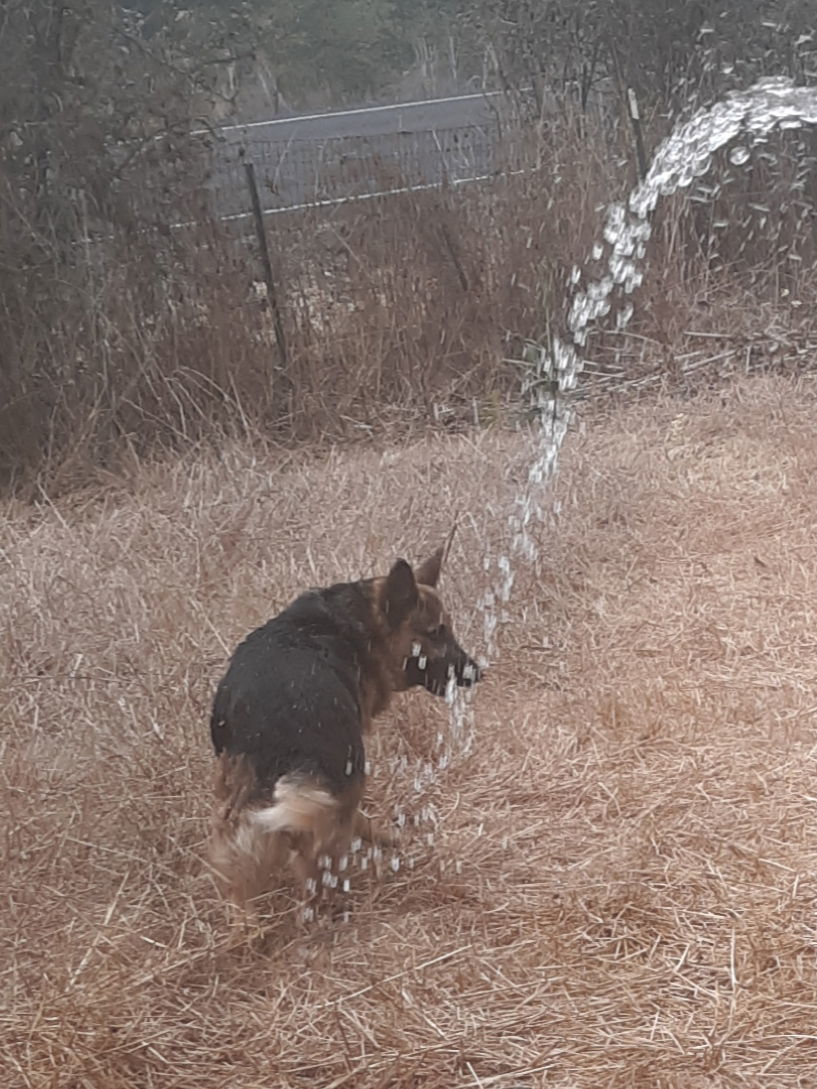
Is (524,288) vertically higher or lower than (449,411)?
higher

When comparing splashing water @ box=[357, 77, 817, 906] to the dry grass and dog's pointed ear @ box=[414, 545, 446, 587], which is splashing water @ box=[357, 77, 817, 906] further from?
dog's pointed ear @ box=[414, 545, 446, 587]

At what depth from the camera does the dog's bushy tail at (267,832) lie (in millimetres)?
2998

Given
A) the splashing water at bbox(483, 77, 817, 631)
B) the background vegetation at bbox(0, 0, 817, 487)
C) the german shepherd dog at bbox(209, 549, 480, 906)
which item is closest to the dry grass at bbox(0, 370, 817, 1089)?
the german shepherd dog at bbox(209, 549, 480, 906)

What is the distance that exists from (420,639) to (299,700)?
0.65 meters

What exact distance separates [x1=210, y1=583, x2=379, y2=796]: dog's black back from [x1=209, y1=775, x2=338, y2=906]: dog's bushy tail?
5 cm

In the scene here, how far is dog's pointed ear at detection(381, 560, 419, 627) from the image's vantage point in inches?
144

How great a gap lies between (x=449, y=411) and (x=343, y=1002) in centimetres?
513

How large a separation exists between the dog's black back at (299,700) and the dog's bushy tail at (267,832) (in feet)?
Result: 0.16

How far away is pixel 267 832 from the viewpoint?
302cm

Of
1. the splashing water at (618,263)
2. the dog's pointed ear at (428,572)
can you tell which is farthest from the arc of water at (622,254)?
the dog's pointed ear at (428,572)

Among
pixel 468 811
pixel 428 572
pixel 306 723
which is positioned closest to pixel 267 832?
pixel 306 723

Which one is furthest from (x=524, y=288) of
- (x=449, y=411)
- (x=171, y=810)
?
(x=171, y=810)

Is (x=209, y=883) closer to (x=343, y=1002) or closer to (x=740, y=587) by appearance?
(x=343, y=1002)

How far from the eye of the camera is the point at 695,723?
13.3 feet
